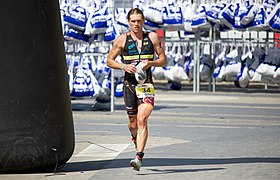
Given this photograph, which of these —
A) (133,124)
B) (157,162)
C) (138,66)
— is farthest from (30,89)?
(157,162)

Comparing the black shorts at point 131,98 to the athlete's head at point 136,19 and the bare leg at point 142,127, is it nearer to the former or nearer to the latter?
the bare leg at point 142,127

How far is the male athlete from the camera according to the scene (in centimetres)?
988

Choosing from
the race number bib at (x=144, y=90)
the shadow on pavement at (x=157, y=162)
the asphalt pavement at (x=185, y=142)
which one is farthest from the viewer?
the shadow on pavement at (x=157, y=162)

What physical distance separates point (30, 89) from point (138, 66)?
1375mm

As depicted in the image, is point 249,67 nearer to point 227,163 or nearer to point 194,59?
point 194,59

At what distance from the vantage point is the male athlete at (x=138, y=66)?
389 inches

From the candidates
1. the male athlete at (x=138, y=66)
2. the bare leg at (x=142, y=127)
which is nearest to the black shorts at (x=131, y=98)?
the male athlete at (x=138, y=66)

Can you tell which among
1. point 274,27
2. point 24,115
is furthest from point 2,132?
point 274,27

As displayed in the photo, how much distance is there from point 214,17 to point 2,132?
53.4ft

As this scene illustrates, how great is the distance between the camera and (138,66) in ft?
32.4

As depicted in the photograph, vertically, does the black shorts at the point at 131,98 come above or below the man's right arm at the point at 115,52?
below

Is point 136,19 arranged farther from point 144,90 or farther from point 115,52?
point 144,90

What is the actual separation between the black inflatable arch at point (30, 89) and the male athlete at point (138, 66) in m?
0.94

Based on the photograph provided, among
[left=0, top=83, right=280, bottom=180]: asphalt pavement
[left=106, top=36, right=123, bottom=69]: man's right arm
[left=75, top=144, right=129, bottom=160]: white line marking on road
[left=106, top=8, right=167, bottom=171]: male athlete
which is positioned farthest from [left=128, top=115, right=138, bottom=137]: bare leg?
[left=75, top=144, right=129, bottom=160]: white line marking on road
